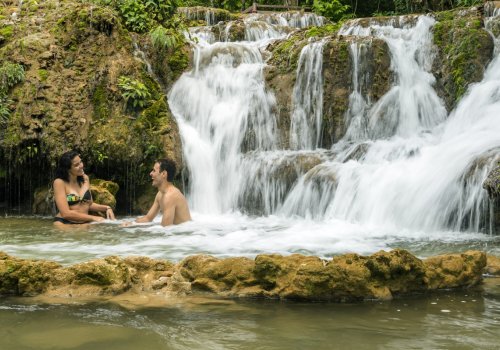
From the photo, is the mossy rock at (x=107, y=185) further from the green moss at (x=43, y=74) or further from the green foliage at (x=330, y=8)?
the green foliage at (x=330, y=8)

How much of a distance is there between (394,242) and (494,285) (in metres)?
2.76

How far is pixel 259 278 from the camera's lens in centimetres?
435

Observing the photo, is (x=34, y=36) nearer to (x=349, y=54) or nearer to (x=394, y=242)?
(x=349, y=54)

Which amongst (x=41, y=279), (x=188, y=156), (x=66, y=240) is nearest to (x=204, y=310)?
(x=41, y=279)

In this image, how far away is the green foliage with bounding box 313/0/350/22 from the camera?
22.5m

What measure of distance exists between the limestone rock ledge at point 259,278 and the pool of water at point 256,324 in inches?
4.7

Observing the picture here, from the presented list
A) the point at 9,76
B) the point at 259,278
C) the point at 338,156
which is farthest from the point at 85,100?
the point at 259,278

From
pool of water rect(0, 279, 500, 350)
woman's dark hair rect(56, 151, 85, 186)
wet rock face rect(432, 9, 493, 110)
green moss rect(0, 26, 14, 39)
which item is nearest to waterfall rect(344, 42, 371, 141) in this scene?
wet rock face rect(432, 9, 493, 110)

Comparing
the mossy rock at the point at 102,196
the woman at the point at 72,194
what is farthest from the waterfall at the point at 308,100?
the woman at the point at 72,194

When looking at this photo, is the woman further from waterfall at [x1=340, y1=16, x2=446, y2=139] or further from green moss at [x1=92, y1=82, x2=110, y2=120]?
waterfall at [x1=340, y1=16, x2=446, y2=139]

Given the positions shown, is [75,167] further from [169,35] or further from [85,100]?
[169,35]

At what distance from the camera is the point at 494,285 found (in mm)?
4625

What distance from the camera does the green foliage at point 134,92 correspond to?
1107 cm

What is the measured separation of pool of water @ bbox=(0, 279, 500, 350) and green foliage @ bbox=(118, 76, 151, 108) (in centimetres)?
724
